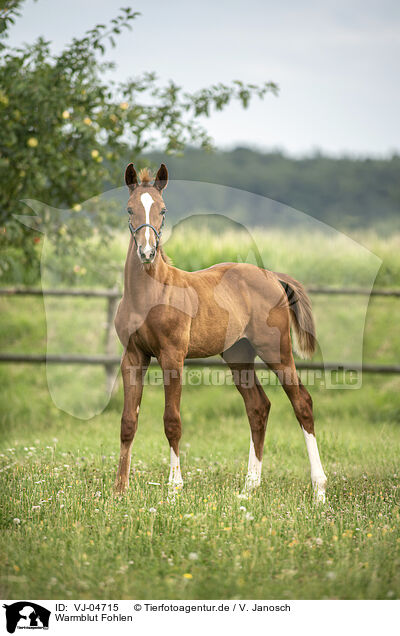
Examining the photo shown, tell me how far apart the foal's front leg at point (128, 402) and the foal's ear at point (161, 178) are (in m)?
1.27

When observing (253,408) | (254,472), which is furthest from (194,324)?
(254,472)

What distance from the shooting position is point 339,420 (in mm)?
8406

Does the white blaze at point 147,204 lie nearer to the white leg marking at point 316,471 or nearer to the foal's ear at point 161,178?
the foal's ear at point 161,178

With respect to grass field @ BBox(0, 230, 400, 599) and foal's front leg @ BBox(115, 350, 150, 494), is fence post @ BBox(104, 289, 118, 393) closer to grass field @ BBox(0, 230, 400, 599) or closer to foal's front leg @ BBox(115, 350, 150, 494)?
grass field @ BBox(0, 230, 400, 599)

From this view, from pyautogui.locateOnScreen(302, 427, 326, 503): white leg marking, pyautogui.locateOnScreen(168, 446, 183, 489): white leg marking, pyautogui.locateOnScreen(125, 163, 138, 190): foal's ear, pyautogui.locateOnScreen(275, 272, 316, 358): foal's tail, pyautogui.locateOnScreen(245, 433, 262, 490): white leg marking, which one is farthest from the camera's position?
pyautogui.locateOnScreen(275, 272, 316, 358): foal's tail

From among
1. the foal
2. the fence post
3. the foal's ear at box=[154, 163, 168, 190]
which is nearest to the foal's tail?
the foal

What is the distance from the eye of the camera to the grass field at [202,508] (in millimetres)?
3396

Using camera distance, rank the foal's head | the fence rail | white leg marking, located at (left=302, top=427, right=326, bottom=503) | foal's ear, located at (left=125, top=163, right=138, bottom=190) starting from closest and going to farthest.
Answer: the foal's head, foal's ear, located at (left=125, top=163, right=138, bottom=190), white leg marking, located at (left=302, top=427, right=326, bottom=503), the fence rail

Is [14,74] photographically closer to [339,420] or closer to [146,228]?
[146,228]

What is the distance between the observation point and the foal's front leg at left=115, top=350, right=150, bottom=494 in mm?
4684

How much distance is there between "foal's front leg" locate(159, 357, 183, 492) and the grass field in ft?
0.65

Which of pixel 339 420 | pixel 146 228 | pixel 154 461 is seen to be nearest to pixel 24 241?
pixel 154 461
